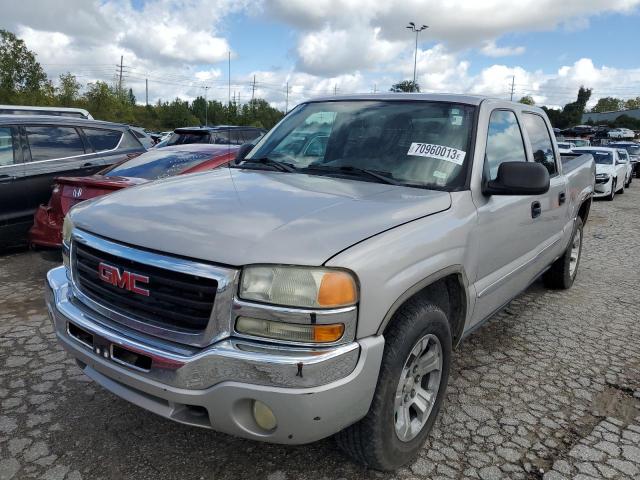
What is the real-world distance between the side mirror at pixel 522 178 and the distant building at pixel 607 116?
103773mm

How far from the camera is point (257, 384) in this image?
1972 millimetres

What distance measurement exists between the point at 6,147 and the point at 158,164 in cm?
193

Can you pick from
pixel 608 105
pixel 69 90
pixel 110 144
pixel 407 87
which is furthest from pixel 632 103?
pixel 110 144

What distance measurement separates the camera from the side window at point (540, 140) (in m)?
4.07

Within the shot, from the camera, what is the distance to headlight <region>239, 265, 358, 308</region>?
199 cm

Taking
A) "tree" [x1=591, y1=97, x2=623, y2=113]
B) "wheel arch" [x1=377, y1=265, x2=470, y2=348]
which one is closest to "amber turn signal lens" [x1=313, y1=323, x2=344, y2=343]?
"wheel arch" [x1=377, y1=265, x2=470, y2=348]

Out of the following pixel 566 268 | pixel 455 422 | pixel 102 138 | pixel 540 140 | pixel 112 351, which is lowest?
pixel 455 422

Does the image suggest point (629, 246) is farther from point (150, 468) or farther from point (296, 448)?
point (150, 468)

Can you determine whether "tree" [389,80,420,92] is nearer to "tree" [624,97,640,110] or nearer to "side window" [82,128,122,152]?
"side window" [82,128,122,152]

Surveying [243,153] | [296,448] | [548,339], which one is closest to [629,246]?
[548,339]

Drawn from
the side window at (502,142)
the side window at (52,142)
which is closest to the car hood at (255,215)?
the side window at (502,142)

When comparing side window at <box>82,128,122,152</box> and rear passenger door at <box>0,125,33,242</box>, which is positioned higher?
side window at <box>82,128,122,152</box>

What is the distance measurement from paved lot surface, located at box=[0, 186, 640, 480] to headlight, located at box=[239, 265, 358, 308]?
1024 mm

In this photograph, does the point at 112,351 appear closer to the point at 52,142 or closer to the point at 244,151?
the point at 244,151
